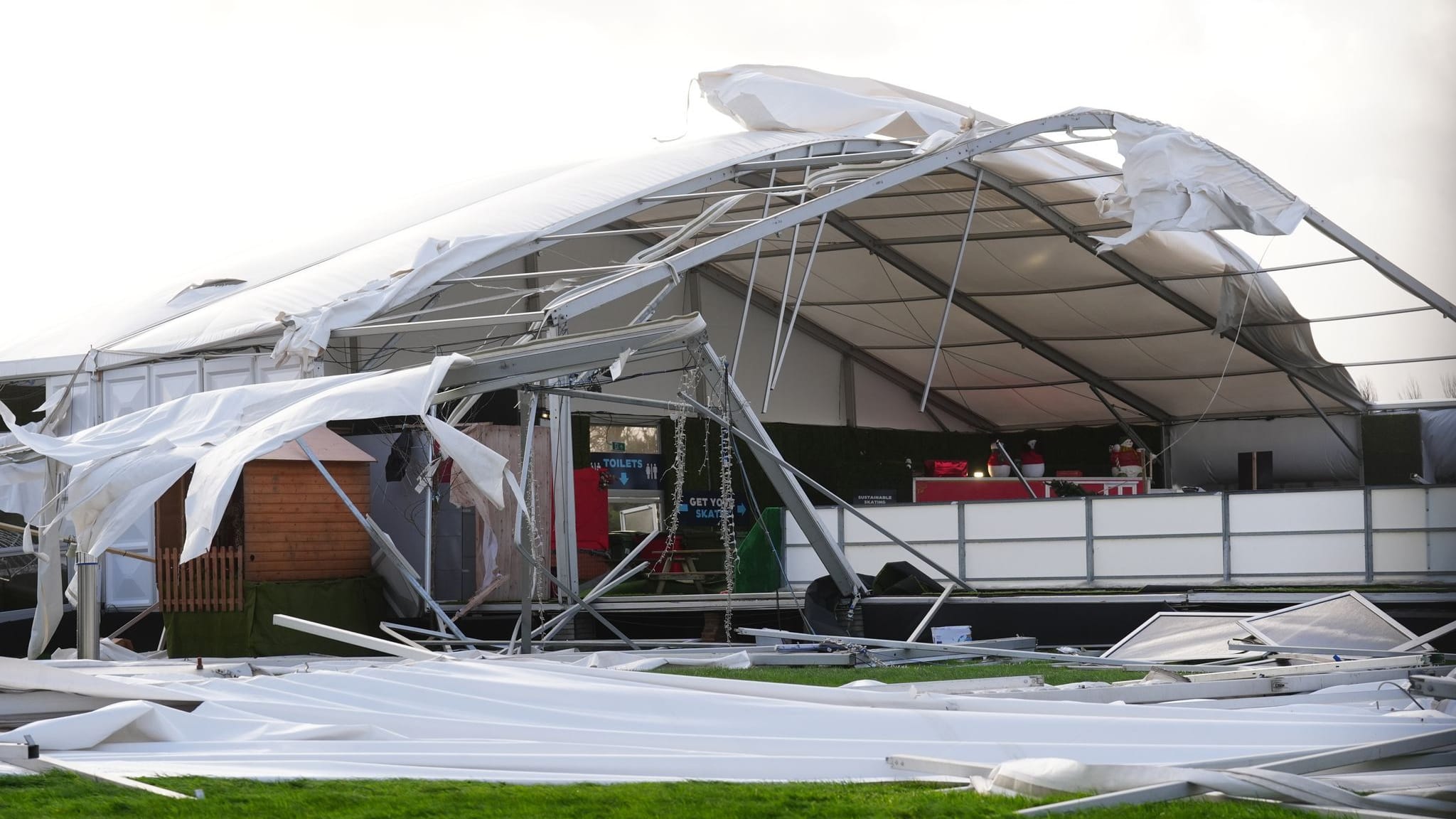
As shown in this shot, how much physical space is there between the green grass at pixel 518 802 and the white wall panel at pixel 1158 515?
35.9ft

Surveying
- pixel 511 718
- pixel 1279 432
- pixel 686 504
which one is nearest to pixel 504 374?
pixel 511 718

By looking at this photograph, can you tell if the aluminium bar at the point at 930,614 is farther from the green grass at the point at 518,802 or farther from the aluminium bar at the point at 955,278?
the green grass at the point at 518,802

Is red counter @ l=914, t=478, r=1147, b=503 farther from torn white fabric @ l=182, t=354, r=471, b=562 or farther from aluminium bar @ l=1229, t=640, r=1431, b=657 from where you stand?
torn white fabric @ l=182, t=354, r=471, b=562

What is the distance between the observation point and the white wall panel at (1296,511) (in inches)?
603

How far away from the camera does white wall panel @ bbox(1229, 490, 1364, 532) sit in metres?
15.3

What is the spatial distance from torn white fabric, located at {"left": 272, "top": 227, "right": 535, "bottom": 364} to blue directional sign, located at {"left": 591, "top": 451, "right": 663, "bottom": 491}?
9.89 m

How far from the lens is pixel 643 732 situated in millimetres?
7305

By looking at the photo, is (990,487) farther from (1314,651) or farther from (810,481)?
(1314,651)

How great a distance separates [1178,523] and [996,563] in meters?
1.97

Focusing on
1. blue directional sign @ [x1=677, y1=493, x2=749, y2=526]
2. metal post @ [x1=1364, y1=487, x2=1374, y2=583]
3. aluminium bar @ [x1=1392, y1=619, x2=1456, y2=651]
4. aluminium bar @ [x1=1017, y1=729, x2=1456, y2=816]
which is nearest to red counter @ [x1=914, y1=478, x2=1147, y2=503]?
blue directional sign @ [x1=677, y1=493, x2=749, y2=526]

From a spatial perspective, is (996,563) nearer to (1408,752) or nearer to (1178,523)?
(1178,523)

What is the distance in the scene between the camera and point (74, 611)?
1761 cm

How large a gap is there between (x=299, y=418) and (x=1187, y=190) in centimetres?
1096

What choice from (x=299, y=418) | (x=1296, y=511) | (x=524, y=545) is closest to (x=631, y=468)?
(x=524, y=545)
